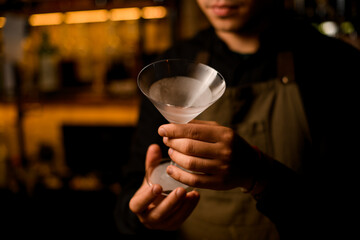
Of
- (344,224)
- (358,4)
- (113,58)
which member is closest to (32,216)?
(113,58)

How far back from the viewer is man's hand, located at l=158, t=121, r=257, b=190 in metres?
0.67

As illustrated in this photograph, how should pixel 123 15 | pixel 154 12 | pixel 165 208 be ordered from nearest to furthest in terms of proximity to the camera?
1. pixel 165 208
2. pixel 154 12
3. pixel 123 15

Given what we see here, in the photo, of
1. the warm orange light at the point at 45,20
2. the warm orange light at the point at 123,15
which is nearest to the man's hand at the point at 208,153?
the warm orange light at the point at 123,15

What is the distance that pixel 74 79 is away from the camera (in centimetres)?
223

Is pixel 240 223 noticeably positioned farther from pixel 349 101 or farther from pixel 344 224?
pixel 349 101

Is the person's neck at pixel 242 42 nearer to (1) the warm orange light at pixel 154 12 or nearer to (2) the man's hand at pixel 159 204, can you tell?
(2) the man's hand at pixel 159 204

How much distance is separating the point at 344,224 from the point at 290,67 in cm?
63

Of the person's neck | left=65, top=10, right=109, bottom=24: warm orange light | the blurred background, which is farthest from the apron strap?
left=65, top=10, right=109, bottom=24: warm orange light

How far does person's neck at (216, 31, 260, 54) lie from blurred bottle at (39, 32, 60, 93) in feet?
4.57

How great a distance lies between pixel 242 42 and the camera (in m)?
1.23

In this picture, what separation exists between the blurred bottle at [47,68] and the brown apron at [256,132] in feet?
4.53

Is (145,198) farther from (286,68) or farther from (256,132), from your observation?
(286,68)

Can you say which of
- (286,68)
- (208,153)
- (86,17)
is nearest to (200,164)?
(208,153)

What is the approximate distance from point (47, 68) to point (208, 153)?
5.85ft
